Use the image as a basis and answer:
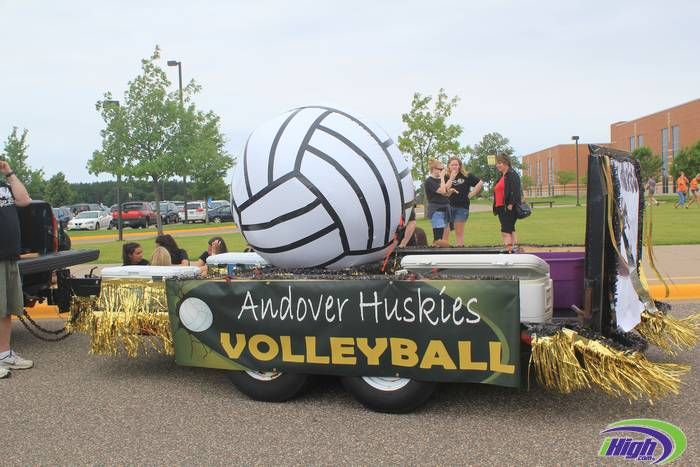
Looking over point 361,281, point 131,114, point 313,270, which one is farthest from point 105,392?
point 131,114

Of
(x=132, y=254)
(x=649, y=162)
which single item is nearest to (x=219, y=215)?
(x=132, y=254)

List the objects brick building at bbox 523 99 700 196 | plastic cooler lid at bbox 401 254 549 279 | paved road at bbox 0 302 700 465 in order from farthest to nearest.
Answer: brick building at bbox 523 99 700 196
plastic cooler lid at bbox 401 254 549 279
paved road at bbox 0 302 700 465

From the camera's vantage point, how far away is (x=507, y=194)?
8789mm

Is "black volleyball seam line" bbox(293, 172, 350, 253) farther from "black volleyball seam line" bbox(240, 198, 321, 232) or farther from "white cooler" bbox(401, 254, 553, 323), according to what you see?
"white cooler" bbox(401, 254, 553, 323)

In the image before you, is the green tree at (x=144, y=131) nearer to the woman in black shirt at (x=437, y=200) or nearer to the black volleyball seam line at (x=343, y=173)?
the woman in black shirt at (x=437, y=200)

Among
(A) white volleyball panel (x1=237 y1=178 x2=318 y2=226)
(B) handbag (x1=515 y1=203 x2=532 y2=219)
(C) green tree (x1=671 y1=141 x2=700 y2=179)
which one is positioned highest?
(C) green tree (x1=671 y1=141 x2=700 y2=179)

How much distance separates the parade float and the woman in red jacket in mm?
3748

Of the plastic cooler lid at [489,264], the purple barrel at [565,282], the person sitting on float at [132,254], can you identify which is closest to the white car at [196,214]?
the person sitting on float at [132,254]

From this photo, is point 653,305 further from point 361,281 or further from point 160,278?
point 160,278

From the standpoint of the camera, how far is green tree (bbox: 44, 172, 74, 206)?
6638cm

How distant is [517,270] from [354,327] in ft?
3.47

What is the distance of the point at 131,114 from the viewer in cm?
2109

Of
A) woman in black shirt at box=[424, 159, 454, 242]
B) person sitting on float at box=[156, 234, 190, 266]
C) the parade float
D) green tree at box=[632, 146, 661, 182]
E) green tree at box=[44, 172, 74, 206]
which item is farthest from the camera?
green tree at box=[44, 172, 74, 206]

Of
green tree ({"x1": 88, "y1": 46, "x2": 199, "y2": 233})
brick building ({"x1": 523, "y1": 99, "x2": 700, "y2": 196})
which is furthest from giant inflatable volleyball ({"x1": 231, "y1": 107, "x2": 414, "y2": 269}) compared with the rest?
brick building ({"x1": 523, "y1": 99, "x2": 700, "y2": 196})
